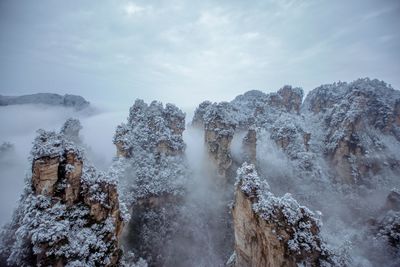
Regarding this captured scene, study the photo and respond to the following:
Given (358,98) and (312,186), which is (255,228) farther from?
(358,98)

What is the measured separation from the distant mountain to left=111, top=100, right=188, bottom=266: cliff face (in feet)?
242

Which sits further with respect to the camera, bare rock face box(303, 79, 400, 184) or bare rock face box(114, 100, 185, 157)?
bare rock face box(303, 79, 400, 184)

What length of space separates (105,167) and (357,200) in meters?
62.2

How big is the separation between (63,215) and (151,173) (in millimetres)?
29603

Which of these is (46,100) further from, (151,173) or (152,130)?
(151,173)

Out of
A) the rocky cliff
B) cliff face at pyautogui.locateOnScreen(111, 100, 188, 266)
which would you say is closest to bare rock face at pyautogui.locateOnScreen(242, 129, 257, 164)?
the rocky cliff

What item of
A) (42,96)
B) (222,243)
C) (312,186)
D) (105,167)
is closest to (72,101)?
(42,96)

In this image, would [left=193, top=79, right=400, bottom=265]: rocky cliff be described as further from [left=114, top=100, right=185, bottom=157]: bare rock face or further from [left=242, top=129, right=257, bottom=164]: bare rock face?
[left=114, top=100, right=185, bottom=157]: bare rock face

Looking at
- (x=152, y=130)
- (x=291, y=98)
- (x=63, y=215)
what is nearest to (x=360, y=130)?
(x=291, y=98)

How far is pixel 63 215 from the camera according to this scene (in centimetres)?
1972

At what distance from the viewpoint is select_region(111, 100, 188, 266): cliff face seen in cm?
4319

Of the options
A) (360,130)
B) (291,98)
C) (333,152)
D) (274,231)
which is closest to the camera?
(274,231)

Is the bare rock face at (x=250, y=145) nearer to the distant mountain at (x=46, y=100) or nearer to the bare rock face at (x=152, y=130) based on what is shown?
the bare rock face at (x=152, y=130)

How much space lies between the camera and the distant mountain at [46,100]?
363 ft
